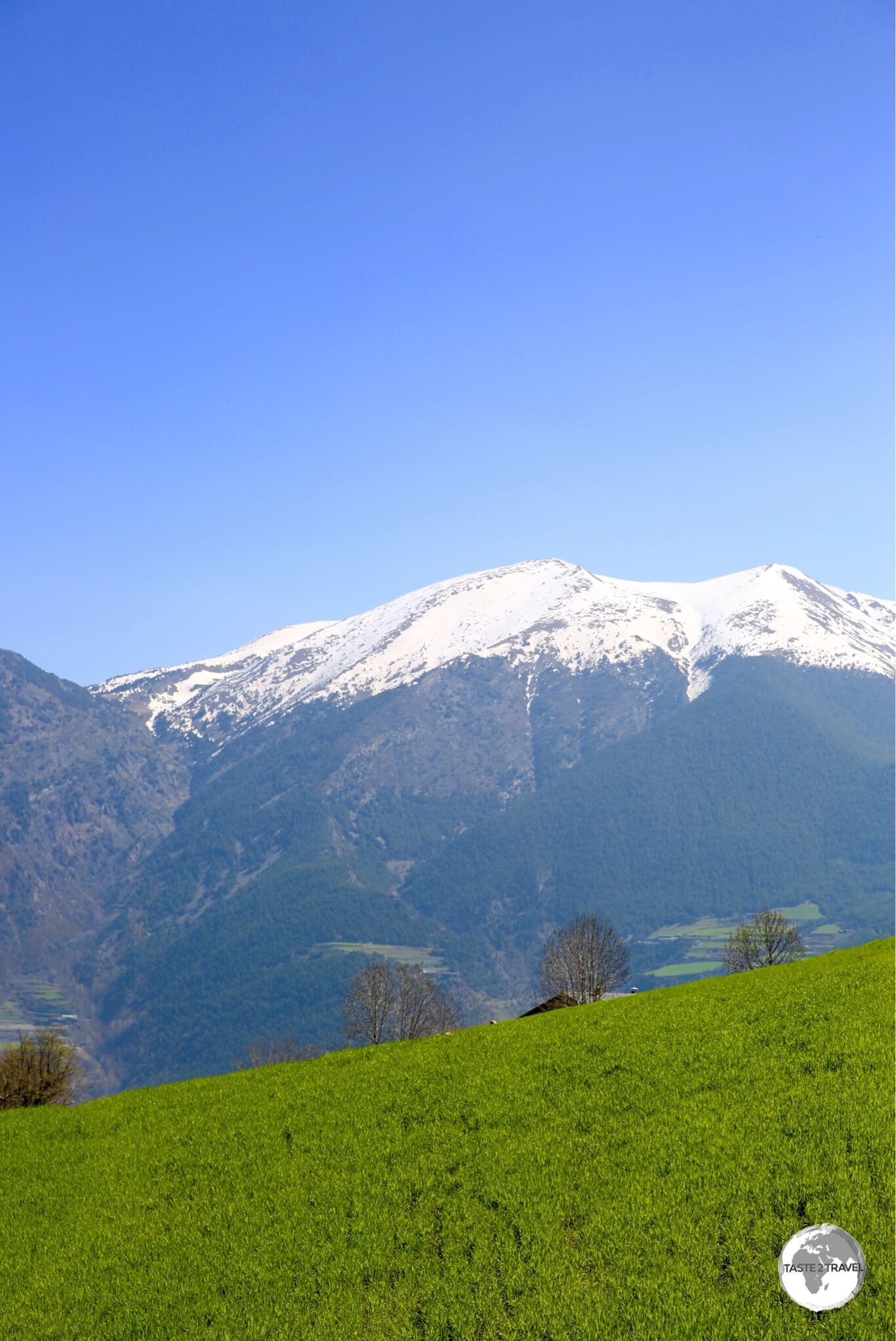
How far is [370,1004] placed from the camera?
148 metres

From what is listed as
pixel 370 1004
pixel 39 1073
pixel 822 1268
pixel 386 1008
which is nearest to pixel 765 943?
pixel 386 1008

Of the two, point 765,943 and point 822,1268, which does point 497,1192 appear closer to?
point 822,1268

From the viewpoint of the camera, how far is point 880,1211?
86.5 feet

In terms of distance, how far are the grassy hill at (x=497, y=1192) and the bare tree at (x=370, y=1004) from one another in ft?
268

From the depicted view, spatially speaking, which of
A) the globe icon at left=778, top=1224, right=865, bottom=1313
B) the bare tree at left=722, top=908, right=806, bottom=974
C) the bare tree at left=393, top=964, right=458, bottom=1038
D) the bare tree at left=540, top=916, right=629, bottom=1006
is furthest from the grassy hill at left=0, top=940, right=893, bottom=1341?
the bare tree at left=393, top=964, right=458, bottom=1038

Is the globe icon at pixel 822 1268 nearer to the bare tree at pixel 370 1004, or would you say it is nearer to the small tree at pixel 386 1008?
the small tree at pixel 386 1008

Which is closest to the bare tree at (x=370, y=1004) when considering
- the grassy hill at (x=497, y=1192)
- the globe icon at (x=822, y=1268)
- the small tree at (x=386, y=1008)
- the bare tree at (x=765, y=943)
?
the small tree at (x=386, y=1008)

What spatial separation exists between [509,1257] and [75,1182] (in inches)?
826

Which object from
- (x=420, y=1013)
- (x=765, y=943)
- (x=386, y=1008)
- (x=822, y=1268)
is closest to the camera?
(x=822, y=1268)

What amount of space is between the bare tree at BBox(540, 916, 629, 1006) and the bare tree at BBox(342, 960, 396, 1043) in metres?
24.7

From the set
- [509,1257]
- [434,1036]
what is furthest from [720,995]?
[509,1257]

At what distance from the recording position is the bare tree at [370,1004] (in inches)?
5315

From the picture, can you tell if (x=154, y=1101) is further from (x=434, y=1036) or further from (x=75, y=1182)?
(x=434, y=1036)

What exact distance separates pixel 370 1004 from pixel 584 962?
33.3 metres
